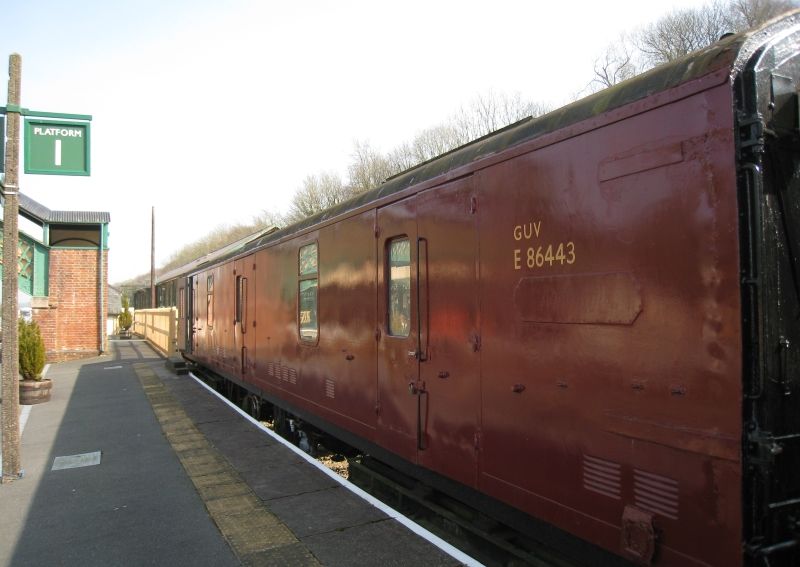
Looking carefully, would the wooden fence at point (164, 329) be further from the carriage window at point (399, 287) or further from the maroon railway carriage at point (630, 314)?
the maroon railway carriage at point (630, 314)

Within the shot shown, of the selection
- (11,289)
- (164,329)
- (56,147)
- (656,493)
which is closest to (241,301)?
(56,147)

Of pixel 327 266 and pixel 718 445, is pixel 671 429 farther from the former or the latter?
pixel 327 266

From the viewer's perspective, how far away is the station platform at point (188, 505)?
3.90 metres

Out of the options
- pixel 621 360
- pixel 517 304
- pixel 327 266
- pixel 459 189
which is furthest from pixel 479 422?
pixel 327 266

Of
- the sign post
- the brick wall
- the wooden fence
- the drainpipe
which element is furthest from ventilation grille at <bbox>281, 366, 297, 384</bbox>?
the drainpipe

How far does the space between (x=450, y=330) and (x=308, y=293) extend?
3117mm

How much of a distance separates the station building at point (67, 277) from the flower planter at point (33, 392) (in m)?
8.25

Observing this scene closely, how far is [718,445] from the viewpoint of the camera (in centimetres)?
217

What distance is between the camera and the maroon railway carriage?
216cm

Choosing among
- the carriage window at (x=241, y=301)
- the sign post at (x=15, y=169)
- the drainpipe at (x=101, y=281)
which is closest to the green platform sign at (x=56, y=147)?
the sign post at (x=15, y=169)

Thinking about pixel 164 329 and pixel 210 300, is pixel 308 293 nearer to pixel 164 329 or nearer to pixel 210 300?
pixel 210 300

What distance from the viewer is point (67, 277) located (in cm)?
1858

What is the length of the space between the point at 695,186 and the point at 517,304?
3.89 ft

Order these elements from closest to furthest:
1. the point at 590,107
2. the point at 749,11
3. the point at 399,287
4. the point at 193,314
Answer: the point at 590,107
the point at 399,287
the point at 193,314
the point at 749,11
